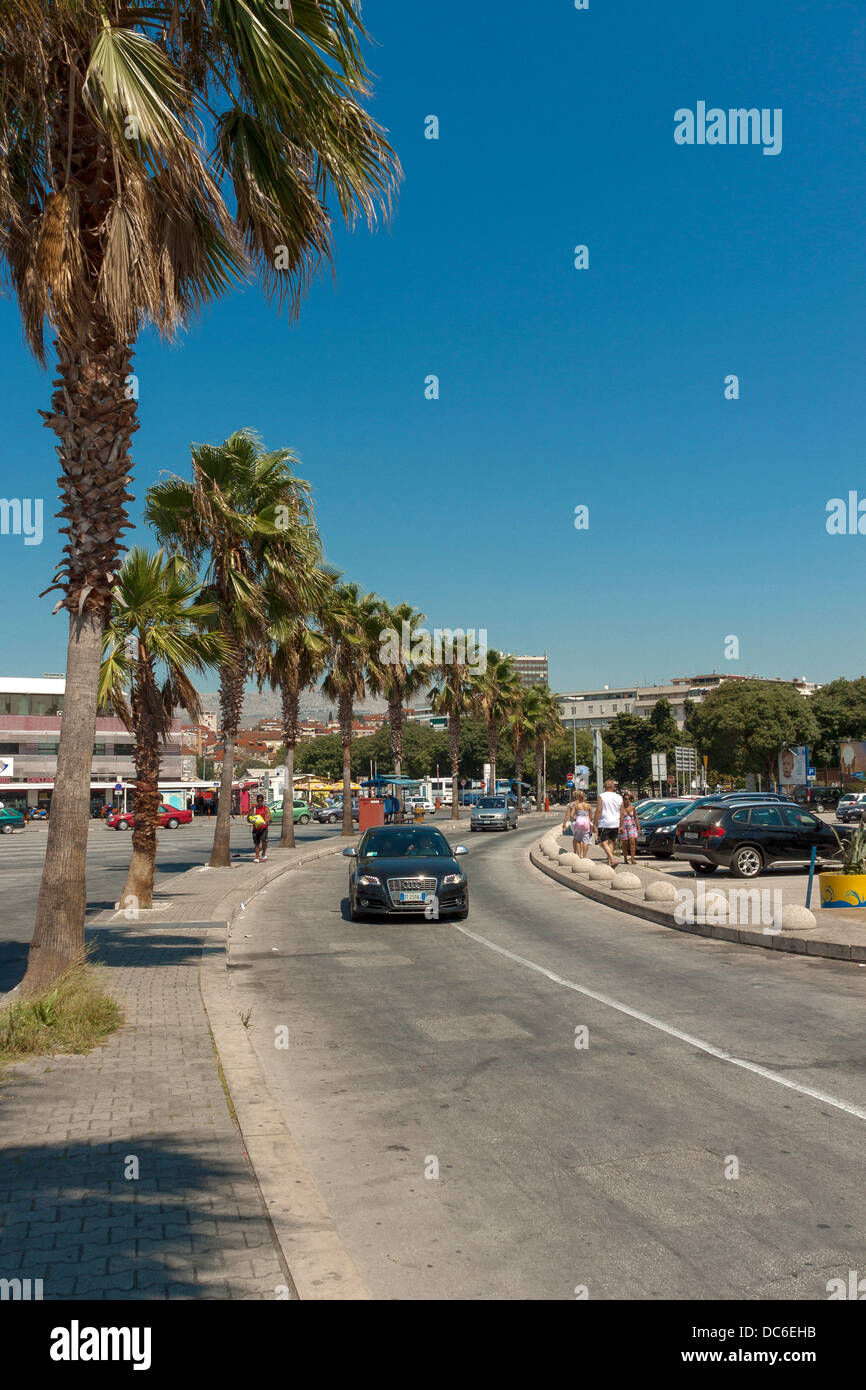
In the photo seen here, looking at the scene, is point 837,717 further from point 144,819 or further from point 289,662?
point 144,819

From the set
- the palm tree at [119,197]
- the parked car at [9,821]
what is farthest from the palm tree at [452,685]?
the palm tree at [119,197]

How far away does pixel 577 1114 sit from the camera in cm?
609

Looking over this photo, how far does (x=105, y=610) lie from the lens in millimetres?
9281

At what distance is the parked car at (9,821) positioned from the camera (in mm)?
55750

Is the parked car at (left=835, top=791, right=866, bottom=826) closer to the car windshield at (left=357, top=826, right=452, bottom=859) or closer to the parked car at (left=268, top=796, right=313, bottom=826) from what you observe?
the parked car at (left=268, top=796, right=313, bottom=826)

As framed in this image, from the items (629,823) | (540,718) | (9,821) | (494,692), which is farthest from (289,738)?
(540,718)

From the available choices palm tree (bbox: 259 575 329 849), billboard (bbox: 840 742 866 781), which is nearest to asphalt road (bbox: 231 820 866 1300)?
palm tree (bbox: 259 575 329 849)

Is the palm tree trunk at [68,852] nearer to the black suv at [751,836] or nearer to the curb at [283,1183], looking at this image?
the curb at [283,1183]

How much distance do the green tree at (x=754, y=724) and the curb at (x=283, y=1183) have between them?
71434 millimetres

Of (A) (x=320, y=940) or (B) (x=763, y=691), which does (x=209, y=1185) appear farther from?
(B) (x=763, y=691)

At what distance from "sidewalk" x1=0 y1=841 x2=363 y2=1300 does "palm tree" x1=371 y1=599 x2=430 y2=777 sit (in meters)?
37.3

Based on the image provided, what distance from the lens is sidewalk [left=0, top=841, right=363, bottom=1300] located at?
3.80 m
